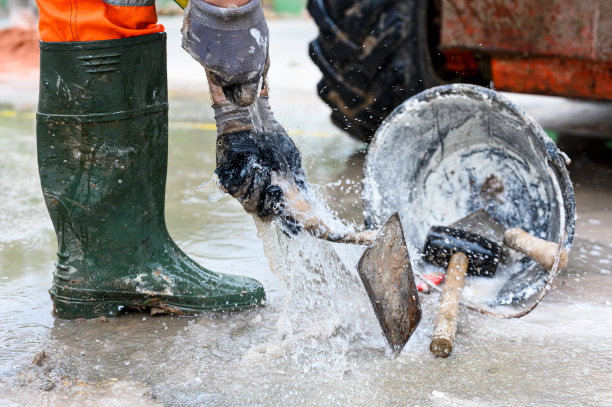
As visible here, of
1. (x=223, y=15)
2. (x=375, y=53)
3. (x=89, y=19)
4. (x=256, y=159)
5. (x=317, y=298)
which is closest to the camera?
(x=223, y=15)

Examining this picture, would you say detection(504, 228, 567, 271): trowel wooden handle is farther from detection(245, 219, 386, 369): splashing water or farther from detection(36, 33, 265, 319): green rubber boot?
detection(36, 33, 265, 319): green rubber boot

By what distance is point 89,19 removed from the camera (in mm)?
2045

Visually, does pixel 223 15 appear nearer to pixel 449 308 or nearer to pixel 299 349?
pixel 299 349

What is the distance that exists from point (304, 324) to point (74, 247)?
2.41 ft

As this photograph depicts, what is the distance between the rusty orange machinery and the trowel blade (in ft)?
4.73

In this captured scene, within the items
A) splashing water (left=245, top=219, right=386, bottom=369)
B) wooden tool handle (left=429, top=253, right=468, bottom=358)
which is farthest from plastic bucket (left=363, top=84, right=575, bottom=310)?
splashing water (left=245, top=219, right=386, bottom=369)

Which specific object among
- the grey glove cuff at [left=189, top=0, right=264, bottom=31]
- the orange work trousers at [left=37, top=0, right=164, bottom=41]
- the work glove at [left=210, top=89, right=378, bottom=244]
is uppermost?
the grey glove cuff at [left=189, top=0, right=264, bottom=31]

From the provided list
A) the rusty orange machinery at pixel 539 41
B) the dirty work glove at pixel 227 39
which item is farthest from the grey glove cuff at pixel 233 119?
the rusty orange machinery at pixel 539 41

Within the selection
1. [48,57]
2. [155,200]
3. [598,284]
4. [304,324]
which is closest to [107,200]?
[155,200]

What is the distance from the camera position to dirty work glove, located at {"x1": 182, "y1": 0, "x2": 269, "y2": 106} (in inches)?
67.6

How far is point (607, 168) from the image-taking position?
3961 mm

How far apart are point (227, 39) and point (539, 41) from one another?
180cm

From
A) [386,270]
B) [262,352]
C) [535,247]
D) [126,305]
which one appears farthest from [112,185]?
[535,247]

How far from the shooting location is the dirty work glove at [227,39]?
5.63 feet
